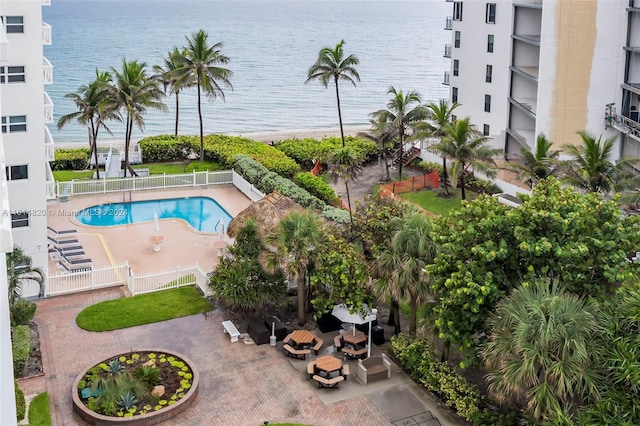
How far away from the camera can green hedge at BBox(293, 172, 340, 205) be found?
3850 centimetres

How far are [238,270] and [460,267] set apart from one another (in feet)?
28.6

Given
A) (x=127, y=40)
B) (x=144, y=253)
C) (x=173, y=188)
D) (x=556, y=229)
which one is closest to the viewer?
(x=556, y=229)

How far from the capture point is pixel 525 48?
45.4 meters

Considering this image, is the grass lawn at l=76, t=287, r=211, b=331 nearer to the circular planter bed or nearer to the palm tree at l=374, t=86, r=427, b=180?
the circular planter bed

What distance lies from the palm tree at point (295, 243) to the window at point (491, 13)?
1088 inches

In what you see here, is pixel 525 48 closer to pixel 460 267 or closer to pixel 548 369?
pixel 460 267

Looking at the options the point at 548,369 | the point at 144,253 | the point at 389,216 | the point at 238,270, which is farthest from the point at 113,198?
the point at 548,369

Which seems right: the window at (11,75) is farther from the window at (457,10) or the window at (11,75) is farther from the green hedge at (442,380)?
the window at (457,10)

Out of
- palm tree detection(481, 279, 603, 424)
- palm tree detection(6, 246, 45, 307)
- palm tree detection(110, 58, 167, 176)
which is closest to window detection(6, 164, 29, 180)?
palm tree detection(6, 246, 45, 307)

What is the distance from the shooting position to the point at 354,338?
2323 cm

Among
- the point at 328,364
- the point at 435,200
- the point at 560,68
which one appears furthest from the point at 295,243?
the point at 560,68

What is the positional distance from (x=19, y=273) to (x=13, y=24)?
8.36m

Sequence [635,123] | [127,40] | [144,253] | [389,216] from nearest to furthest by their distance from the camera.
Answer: [389,216]
[144,253]
[635,123]
[127,40]

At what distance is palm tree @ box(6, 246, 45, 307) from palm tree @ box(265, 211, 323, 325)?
765 cm
